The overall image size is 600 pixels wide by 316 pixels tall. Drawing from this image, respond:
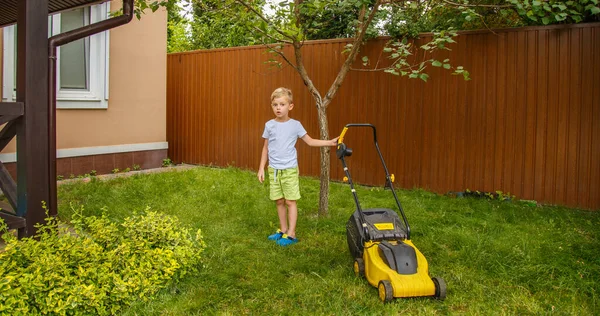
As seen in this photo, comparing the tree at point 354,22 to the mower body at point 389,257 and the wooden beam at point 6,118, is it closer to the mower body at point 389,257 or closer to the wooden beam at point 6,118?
the mower body at point 389,257

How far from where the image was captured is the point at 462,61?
6.33 meters

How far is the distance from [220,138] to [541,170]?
522 cm

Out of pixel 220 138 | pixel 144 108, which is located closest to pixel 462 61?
pixel 220 138

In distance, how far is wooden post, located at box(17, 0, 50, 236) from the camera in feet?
11.2

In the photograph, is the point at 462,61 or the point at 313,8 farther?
the point at 462,61

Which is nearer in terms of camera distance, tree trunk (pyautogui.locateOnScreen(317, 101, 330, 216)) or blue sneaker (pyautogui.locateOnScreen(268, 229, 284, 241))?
blue sneaker (pyautogui.locateOnScreen(268, 229, 284, 241))

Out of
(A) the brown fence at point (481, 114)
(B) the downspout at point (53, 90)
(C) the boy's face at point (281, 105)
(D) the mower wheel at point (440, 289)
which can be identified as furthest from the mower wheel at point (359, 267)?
(A) the brown fence at point (481, 114)

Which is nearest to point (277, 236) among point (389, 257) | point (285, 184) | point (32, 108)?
point (285, 184)

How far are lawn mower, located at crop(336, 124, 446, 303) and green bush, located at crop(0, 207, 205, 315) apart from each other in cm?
119

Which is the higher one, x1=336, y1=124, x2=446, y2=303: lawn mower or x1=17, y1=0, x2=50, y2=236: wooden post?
x1=17, y1=0, x2=50, y2=236: wooden post

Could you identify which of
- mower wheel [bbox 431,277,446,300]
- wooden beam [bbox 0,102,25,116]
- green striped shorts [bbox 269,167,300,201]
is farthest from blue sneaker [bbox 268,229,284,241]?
wooden beam [bbox 0,102,25,116]

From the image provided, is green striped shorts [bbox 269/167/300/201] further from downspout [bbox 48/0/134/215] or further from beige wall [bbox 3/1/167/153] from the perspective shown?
beige wall [bbox 3/1/167/153]

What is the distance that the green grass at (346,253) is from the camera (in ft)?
10.1

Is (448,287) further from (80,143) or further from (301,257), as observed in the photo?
(80,143)
